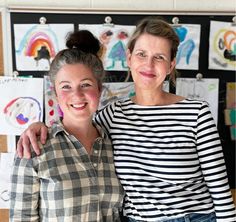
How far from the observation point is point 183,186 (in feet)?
3.81

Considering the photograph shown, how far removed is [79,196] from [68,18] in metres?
0.83

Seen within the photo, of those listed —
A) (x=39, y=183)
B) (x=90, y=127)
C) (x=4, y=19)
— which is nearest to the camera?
(x=39, y=183)

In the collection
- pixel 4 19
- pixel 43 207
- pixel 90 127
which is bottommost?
pixel 43 207

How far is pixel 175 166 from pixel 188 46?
64 cm

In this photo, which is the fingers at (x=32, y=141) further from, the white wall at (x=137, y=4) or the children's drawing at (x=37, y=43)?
the white wall at (x=137, y=4)

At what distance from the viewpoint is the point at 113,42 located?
1500 mm

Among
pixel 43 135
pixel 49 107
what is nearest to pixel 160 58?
pixel 43 135

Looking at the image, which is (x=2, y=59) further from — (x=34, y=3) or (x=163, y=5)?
(x=163, y=5)

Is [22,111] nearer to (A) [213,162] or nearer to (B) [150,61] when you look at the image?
(B) [150,61]

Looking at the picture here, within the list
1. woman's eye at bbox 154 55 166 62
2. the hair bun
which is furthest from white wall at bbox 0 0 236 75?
woman's eye at bbox 154 55 166 62

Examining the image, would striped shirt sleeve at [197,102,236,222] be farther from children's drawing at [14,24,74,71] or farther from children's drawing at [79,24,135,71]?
children's drawing at [14,24,74,71]

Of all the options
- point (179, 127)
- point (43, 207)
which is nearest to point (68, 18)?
point (179, 127)

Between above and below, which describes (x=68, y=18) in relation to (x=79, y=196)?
above

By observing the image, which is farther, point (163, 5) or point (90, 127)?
point (163, 5)
